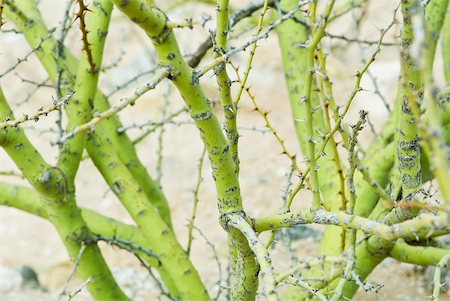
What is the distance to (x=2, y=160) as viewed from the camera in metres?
6.02

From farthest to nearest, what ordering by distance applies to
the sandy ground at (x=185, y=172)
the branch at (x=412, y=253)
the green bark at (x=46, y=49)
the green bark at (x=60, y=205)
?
the sandy ground at (x=185, y=172) < the green bark at (x=46, y=49) < the branch at (x=412, y=253) < the green bark at (x=60, y=205)

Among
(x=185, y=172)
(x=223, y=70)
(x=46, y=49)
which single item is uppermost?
(x=185, y=172)

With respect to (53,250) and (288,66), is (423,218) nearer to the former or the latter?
(288,66)

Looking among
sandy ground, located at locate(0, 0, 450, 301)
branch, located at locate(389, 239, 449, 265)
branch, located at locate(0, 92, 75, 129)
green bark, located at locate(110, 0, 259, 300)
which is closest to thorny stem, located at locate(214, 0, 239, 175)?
green bark, located at locate(110, 0, 259, 300)

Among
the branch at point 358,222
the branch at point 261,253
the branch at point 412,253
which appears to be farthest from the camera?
the branch at point 412,253

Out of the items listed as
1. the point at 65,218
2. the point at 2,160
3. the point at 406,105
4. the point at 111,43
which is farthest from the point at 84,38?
the point at 111,43

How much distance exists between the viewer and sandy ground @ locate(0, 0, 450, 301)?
3.62 meters

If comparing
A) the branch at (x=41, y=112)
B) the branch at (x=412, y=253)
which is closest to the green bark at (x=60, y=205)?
the branch at (x=41, y=112)

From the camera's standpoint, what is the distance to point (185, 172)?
5.64 meters

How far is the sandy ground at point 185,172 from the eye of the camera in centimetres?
362

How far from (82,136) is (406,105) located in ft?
3.39

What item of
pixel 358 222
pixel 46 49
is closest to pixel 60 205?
pixel 46 49

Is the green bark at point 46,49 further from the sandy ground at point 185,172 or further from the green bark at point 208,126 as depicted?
the green bark at point 208,126

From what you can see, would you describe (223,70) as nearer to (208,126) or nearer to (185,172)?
(208,126)
